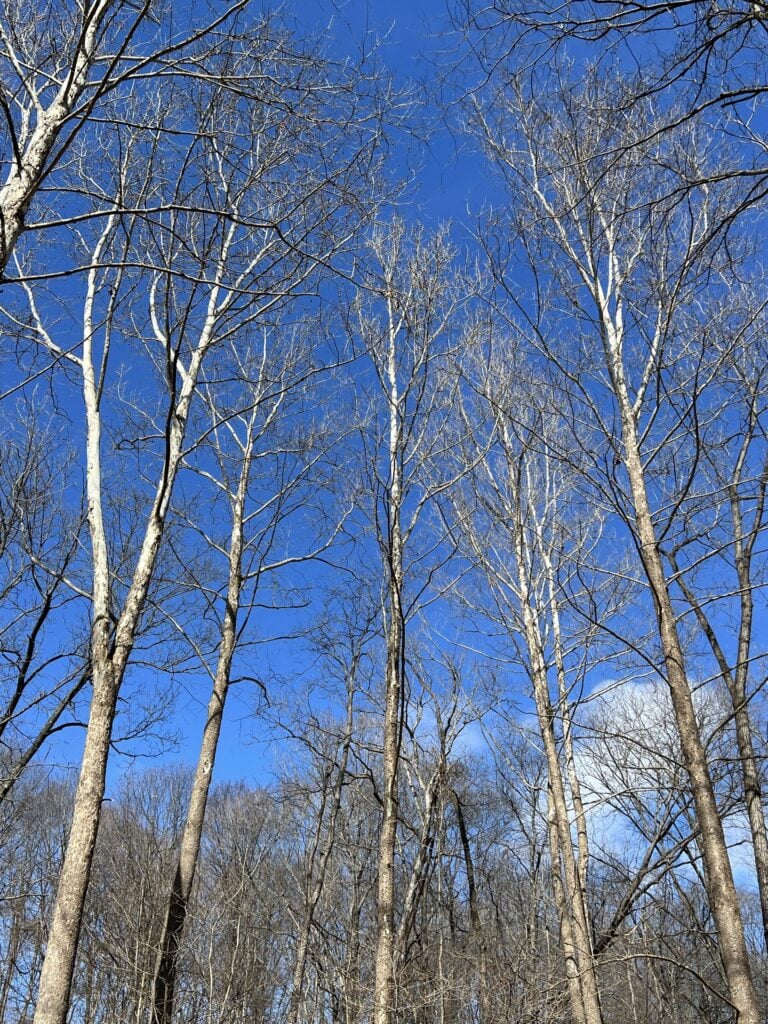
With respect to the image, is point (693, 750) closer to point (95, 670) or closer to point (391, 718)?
point (391, 718)

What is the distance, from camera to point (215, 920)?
6.55 m

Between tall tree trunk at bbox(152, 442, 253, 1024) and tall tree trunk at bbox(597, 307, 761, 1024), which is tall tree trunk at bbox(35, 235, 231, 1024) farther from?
tall tree trunk at bbox(597, 307, 761, 1024)

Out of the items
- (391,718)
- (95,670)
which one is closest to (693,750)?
(391,718)

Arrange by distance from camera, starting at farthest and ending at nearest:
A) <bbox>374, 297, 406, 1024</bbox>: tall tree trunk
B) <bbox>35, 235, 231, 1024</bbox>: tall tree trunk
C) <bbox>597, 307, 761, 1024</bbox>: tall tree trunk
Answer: <bbox>374, 297, 406, 1024</bbox>: tall tree trunk, <bbox>35, 235, 231, 1024</bbox>: tall tree trunk, <bbox>597, 307, 761, 1024</bbox>: tall tree trunk

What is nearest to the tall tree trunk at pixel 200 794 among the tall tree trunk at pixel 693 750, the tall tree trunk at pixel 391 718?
the tall tree trunk at pixel 391 718

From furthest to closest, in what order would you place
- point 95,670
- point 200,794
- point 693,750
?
point 200,794
point 95,670
point 693,750

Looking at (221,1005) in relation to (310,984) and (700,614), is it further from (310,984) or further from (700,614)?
(700,614)

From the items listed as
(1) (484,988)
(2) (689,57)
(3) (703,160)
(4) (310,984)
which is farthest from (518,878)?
(2) (689,57)

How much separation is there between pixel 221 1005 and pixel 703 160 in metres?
7.21

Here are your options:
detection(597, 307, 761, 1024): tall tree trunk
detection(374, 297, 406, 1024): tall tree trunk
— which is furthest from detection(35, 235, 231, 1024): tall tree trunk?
detection(597, 307, 761, 1024): tall tree trunk

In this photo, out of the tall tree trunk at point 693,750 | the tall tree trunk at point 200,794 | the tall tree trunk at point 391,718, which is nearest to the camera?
the tall tree trunk at point 693,750

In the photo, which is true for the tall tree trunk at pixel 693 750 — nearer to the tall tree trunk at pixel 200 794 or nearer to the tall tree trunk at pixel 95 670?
the tall tree trunk at pixel 95 670

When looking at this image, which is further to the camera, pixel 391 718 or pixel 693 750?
pixel 391 718

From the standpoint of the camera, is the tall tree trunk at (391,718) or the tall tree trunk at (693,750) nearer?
the tall tree trunk at (693,750)
